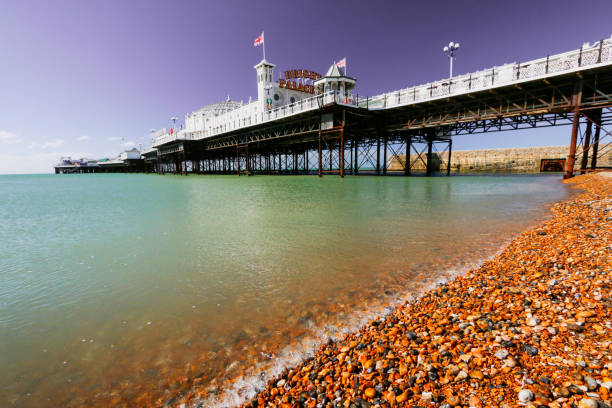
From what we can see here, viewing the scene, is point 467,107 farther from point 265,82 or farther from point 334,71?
point 265,82

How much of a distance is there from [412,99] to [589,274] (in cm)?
2660

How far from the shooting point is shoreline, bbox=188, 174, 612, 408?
1742mm

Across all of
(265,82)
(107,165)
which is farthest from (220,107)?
(107,165)

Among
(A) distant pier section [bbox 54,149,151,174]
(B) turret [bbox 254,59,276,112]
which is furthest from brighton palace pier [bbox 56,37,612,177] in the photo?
(A) distant pier section [bbox 54,149,151,174]

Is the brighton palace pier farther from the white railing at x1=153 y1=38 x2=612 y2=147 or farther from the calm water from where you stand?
the calm water

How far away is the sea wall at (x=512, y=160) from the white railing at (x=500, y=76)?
13.9 metres

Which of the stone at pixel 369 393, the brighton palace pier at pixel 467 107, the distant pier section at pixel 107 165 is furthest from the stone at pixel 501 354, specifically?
the distant pier section at pixel 107 165

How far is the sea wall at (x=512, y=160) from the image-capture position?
4153cm

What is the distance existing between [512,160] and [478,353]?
58182 mm

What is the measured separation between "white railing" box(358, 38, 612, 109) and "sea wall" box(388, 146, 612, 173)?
45.5 ft

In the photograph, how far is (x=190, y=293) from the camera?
393 cm

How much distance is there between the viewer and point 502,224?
7434 millimetres

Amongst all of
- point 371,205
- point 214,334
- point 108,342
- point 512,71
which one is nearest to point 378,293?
point 214,334

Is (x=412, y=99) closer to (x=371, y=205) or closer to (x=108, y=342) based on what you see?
(x=371, y=205)
